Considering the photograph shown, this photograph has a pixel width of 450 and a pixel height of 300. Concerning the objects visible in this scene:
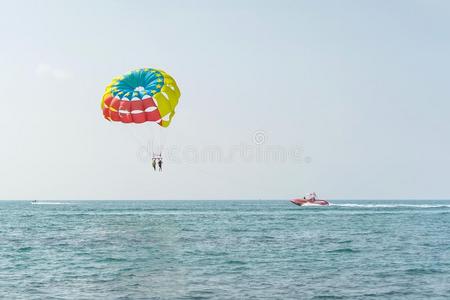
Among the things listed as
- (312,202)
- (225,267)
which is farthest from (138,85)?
(312,202)

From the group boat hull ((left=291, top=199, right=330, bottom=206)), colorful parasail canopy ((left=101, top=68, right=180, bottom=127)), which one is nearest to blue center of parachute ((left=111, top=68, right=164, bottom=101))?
colorful parasail canopy ((left=101, top=68, right=180, bottom=127))

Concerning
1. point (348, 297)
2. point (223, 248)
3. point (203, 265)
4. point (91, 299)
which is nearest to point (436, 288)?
point (348, 297)

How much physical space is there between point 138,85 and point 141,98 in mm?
1256

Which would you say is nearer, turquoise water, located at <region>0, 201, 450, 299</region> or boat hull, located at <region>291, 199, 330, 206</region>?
turquoise water, located at <region>0, 201, 450, 299</region>

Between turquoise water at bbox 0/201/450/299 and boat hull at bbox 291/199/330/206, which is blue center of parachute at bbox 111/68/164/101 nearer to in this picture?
turquoise water at bbox 0/201/450/299

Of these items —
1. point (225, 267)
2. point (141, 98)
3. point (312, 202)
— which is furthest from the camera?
point (312, 202)

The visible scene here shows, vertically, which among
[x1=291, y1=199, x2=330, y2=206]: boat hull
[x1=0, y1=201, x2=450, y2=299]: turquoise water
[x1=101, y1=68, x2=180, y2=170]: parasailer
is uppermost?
A: [x1=101, y1=68, x2=180, y2=170]: parasailer

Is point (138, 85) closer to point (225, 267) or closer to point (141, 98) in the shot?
point (141, 98)

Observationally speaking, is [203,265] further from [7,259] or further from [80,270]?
[7,259]

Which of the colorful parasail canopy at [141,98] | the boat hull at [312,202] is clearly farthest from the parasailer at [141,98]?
the boat hull at [312,202]

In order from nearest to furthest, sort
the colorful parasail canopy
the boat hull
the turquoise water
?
the turquoise water, the colorful parasail canopy, the boat hull

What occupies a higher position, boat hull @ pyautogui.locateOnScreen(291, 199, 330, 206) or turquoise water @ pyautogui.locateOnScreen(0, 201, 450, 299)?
boat hull @ pyautogui.locateOnScreen(291, 199, 330, 206)

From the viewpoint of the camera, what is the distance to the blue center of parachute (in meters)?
42.2

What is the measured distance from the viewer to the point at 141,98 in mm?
42156
